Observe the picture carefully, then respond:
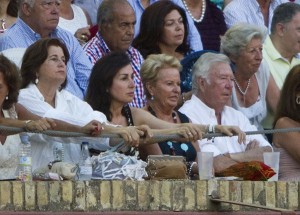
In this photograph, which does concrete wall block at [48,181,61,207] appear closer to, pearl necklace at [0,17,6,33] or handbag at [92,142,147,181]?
handbag at [92,142,147,181]

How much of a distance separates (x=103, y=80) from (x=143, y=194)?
6.49ft

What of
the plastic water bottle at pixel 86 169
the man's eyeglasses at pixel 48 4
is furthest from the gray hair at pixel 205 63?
the plastic water bottle at pixel 86 169

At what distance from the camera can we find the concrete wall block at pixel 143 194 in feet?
31.3

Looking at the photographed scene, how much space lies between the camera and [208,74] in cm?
1233

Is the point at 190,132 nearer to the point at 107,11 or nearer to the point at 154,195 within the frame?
the point at 154,195

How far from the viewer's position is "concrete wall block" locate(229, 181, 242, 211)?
391 inches

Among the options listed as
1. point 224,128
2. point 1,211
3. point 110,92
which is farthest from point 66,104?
point 1,211

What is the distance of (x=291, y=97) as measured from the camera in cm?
1151

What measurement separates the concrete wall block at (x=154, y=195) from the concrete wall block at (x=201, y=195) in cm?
32

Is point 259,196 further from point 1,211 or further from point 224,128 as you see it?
point 1,211

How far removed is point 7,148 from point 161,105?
200 cm

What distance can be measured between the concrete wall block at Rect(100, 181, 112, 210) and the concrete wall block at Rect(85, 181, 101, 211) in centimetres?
3

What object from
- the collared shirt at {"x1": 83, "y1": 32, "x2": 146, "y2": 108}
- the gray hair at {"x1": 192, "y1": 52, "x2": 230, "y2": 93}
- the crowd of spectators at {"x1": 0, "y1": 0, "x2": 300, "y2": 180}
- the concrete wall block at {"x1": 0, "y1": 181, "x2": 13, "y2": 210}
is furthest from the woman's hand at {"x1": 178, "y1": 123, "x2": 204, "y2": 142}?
the collared shirt at {"x1": 83, "y1": 32, "x2": 146, "y2": 108}

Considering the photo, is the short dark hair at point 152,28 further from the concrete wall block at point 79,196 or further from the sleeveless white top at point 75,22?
the concrete wall block at point 79,196
